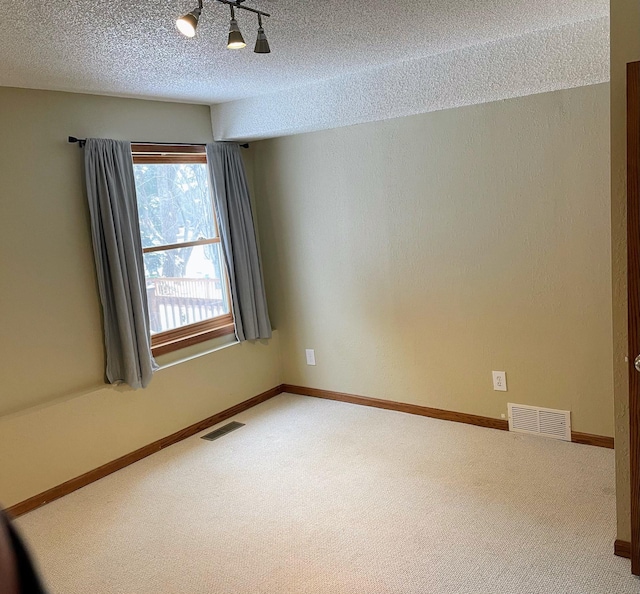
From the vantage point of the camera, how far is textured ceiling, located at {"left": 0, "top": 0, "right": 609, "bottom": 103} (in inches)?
88.7

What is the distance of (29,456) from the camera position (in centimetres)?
324

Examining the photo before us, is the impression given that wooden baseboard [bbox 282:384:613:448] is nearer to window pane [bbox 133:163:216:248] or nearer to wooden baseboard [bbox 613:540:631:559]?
wooden baseboard [bbox 613:540:631:559]

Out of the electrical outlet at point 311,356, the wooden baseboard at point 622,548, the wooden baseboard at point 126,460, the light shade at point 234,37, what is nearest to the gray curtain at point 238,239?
the electrical outlet at point 311,356

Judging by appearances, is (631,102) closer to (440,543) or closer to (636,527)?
(636,527)

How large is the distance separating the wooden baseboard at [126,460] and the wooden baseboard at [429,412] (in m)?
0.34

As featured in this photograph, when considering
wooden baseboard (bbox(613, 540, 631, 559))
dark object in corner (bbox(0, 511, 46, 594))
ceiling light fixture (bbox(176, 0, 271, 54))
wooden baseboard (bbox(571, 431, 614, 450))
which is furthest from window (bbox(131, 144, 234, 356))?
dark object in corner (bbox(0, 511, 46, 594))

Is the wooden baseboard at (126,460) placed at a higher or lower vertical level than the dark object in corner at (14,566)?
lower

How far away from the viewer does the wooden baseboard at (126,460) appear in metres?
3.27

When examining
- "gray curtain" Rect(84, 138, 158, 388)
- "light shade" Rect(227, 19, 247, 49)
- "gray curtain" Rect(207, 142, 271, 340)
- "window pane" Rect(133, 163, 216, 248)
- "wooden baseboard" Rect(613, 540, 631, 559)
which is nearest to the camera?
"light shade" Rect(227, 19, 247, 49)

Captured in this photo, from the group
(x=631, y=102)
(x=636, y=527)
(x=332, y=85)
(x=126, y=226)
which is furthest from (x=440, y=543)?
(x=332, y=85)

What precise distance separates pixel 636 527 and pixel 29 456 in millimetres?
2874

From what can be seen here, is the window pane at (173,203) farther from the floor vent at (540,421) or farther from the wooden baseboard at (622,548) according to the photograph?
the wooden baseboard at (622,548)

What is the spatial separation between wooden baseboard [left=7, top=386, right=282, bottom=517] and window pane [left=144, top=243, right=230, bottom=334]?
2.27 feet

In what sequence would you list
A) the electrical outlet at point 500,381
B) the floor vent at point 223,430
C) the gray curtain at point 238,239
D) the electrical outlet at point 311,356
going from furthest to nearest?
the electrical outlet at point 311,356, the gray curtain at point 238,239, the floor vent at point 223,430, the electrical outlet at point 500,381
